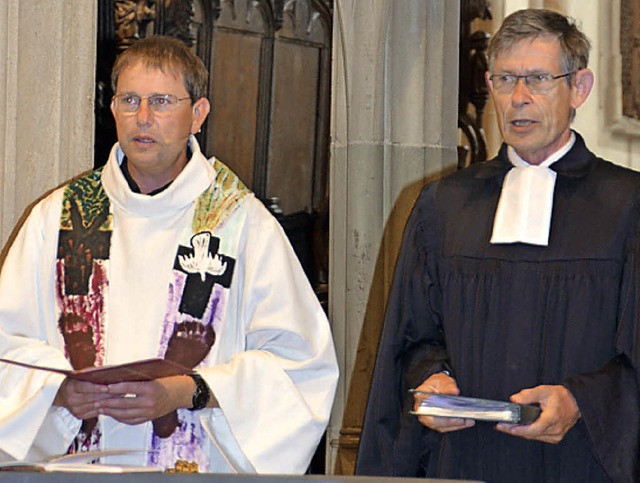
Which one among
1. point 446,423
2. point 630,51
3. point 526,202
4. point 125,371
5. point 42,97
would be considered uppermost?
point 630,51

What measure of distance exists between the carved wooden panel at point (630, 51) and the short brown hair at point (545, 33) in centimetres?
452

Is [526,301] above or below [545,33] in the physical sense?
below

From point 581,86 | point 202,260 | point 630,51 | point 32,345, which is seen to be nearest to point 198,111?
point 202,260

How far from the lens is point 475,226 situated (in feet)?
11.5

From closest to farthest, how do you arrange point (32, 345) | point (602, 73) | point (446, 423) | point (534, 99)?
point (446, 423) < point (534, 99) < point (32, 345) < point (602, 73)

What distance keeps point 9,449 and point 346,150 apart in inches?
120

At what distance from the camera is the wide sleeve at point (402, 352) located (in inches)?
137

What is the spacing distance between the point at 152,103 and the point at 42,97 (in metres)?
1.27

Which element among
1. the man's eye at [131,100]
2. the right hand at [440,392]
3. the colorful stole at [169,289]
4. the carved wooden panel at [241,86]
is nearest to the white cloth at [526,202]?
the right hand at [440,392]

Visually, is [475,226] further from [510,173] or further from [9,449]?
[9,449]

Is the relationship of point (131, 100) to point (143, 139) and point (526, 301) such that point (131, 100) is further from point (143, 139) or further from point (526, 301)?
point (526, 301)

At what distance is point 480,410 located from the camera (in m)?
3.01

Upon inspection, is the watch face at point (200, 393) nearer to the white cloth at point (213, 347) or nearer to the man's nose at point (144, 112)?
the white cloth at point (213, 347)

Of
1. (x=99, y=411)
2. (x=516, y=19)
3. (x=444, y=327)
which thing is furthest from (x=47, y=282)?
(x=516, y=19)
